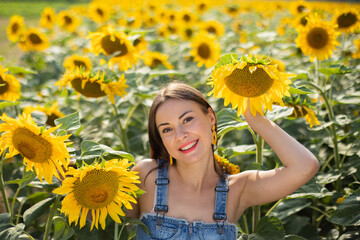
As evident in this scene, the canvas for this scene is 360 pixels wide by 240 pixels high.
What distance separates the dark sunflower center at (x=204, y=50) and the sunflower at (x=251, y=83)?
1739 mm

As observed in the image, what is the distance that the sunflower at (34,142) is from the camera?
1411 millimetres

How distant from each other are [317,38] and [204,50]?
104 centimetres

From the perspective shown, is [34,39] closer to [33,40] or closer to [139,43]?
[33,40]

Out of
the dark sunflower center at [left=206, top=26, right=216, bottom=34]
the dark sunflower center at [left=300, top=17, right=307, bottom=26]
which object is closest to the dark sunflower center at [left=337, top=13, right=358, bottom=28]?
the dark sunflower center at [left=300, top=17, right=307, bottom=26]

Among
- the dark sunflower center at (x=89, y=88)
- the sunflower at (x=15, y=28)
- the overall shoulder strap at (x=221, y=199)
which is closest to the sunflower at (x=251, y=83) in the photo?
the overall shoulder strap at (x=221, y=199)

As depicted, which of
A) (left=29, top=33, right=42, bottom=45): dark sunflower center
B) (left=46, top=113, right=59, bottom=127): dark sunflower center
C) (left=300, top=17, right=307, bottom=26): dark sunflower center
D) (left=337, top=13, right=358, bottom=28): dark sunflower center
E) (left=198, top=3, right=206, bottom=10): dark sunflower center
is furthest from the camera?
(left=198, top=3, right=206, bottom=10): dark sunflower center

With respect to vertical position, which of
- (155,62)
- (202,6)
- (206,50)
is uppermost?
(202,6)

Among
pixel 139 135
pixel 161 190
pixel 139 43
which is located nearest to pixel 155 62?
pixel 139 43

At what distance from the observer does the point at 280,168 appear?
5.39 feet

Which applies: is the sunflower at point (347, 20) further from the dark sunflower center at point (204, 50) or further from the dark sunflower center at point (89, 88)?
the dark sunflower center at point (89, 88)

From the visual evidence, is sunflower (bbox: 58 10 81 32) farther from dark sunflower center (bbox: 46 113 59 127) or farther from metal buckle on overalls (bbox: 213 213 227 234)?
metal buckle on overalls (bbox: 213 213 227 234)

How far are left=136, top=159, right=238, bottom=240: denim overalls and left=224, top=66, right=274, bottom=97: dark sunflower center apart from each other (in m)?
0.45

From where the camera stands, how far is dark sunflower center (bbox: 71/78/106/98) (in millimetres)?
2003

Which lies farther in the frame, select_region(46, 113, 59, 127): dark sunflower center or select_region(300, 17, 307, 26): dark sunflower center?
select_region(300, 17, 307, 26): dark sunflower center
